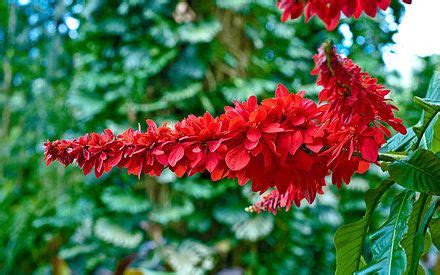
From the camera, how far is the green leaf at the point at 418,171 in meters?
0.57

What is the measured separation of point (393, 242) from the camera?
0.63 meters

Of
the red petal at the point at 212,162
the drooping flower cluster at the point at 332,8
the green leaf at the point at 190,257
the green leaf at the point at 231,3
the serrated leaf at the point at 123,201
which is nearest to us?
the drooping flower cluster at the point at 332,8

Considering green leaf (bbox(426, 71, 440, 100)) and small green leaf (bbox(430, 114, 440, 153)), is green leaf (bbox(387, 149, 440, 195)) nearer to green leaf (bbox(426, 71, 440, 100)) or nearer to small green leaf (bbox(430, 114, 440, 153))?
small green leaf (bbox(430, 114, 440, 153))

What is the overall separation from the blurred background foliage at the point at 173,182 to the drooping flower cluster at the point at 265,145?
66.8 inches

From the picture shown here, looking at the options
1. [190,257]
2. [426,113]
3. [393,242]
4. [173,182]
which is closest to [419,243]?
[393,242]

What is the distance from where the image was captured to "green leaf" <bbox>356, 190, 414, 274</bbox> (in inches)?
23.1

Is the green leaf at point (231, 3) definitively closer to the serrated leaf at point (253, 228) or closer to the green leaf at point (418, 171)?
the serrated leaf at point (253, 228)

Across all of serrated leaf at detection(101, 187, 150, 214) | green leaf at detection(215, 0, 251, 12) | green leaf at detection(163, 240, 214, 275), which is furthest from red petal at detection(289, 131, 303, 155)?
green leaf at detection(215, 0, 251, 12)

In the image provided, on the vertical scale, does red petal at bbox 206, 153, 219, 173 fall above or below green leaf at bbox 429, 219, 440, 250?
above

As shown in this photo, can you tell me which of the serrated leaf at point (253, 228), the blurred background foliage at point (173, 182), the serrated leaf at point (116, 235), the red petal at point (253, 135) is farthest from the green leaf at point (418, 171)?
the serrated leaf at point (116, 235)

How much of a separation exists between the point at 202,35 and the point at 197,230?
0.86 metres

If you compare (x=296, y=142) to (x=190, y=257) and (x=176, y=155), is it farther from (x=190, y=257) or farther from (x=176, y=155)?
(x=190, y=257)

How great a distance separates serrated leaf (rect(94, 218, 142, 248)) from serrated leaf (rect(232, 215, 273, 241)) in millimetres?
428

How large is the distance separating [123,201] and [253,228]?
566 mm
